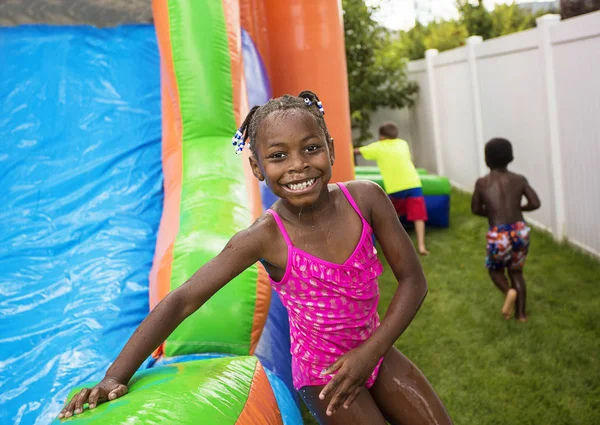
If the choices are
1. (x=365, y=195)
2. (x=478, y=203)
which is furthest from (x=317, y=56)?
(x=365, y=195)

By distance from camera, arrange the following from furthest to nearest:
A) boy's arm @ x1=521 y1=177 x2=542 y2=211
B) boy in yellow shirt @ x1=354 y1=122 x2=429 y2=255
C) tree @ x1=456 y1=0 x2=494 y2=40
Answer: tree @ x1=456 y1=0 x2=494 y2=40 → boy in yellow shirt @ x1=354 y1=122 x2=429 y2=255 → boy's arm @ x1=521 y1=177 x2=542 y2=211

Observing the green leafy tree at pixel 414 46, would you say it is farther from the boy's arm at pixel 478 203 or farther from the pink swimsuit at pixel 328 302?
the pink swimsuit at pixel 328 302

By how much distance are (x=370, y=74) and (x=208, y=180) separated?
22.9ft

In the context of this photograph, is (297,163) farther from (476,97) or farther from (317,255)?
(476,97)

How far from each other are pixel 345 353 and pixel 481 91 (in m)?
6.15

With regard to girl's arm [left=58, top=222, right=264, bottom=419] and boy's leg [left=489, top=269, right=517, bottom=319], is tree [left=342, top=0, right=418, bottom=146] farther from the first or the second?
girl's arm [left=58, top=222, right=264, bottom=419]

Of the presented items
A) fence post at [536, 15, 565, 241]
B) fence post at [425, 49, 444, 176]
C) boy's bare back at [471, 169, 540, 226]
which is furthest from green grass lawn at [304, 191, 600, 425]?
fence post at [425, 49, 444, 176]

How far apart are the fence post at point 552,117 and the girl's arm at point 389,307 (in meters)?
4.00

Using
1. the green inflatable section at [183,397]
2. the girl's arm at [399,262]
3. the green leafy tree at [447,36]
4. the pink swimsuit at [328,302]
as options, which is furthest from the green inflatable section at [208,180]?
the green leafy tree at [447,36]

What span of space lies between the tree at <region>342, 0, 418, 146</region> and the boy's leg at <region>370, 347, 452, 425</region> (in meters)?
8.24

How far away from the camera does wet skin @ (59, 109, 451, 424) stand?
1897mm

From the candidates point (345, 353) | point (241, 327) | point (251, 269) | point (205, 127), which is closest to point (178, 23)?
point (205, 127)

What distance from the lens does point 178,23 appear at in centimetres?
409

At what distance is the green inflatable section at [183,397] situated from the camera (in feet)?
5.99
